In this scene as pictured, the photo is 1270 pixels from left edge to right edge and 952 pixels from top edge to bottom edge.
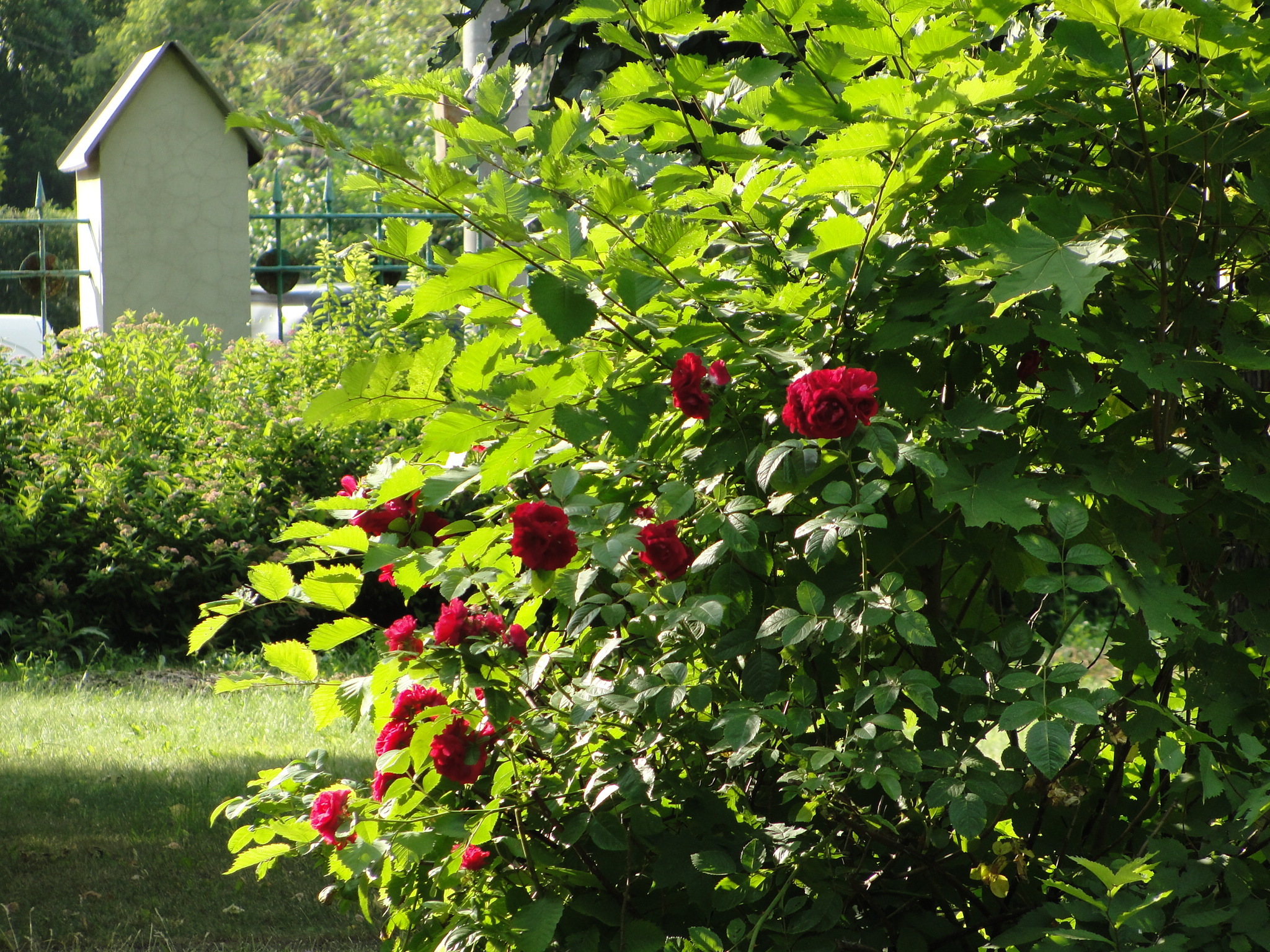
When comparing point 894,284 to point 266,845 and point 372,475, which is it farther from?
point 266,845

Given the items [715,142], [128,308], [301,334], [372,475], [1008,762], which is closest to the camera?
[1008,762]

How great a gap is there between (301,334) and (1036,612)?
6604 mm

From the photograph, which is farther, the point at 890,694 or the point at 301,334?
the point at 301,334

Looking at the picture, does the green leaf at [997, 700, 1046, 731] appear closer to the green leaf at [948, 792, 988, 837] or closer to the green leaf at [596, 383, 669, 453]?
the green leaf at [948, 792, 988, 837]

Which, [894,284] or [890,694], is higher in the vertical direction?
[894,284]

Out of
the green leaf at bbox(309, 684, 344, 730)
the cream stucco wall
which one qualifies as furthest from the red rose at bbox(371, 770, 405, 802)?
the cream stucco wall

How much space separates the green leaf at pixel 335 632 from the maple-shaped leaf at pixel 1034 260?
3.38 ft

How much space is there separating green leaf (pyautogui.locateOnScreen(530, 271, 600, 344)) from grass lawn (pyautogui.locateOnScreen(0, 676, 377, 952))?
1.33m

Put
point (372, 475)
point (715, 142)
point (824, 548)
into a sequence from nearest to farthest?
1. point (824, 548)
2. point (715, 142)
3. point (372, 475)

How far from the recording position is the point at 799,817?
1.66m

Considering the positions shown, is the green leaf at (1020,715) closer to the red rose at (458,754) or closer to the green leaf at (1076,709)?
the green leaf at (1076,709)

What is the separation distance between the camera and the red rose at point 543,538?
68.2 inches

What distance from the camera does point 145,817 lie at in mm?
4160

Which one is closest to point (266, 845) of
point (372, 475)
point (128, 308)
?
point (372, 475)
